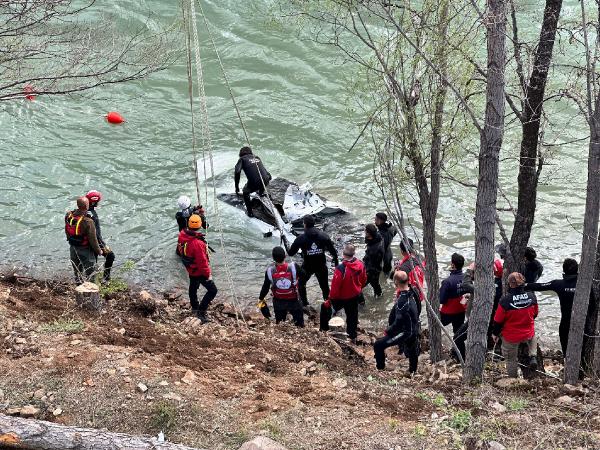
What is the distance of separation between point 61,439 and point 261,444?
170cm

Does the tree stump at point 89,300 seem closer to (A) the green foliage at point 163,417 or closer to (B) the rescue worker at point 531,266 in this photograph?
(A) the green foliage at point 163,417

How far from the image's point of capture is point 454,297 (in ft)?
34.3

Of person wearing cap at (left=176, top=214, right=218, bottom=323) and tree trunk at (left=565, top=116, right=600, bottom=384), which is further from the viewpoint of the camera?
person wearing cap at (left=176, top=214, right=218, bottom=323)

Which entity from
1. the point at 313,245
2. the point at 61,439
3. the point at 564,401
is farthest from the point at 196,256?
the point at 564,401

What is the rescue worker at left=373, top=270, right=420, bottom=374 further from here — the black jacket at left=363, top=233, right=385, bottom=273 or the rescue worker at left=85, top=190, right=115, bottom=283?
the rescue worker at left=85, top=190, right=115, bottom=283

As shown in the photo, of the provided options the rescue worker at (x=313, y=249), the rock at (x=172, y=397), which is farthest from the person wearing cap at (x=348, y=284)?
the rock at (x=172, y=397)

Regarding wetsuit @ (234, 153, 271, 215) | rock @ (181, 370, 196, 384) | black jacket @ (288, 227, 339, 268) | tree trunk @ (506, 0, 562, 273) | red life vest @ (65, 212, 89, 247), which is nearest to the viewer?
rock @ (181, 370, 196, 384)

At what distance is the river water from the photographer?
14141 millimetres

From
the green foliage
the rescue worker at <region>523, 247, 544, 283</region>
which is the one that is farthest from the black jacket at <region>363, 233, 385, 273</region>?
the green foliage

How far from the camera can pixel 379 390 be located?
8.13 metres

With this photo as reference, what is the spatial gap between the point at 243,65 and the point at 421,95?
13125 mm

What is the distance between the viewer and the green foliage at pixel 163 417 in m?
7.08

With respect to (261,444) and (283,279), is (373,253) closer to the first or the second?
(283,279)

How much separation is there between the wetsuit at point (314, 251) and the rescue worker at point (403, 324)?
244 centimetres
